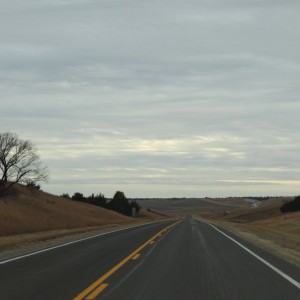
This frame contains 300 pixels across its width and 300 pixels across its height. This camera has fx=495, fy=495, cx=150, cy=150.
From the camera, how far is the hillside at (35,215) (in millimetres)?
34856

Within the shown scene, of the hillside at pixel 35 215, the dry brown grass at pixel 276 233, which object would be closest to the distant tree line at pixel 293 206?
the dry brown grass at pixel 276 233

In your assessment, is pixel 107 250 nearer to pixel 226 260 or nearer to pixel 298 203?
pixel 226 260

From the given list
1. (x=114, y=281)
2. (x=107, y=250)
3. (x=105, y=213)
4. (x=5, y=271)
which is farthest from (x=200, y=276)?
(x=105, y=213)

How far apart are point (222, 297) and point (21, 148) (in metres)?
52.1

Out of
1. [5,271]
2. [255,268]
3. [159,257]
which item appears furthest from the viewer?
[159,257]

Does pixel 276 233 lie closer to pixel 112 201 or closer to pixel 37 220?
pixel 37 220

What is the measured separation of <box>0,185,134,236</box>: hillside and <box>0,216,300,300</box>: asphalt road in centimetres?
1603

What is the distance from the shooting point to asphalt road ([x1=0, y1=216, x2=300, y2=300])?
9.62 metres

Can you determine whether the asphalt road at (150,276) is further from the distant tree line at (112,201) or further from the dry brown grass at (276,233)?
the distant tree line at (112,201)

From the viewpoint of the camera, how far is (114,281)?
11156 millimetres

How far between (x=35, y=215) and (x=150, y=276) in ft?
131

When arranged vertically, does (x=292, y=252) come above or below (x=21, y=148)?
below

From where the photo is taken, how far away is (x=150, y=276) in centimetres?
1202

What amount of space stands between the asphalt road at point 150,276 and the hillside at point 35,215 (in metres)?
16.0
